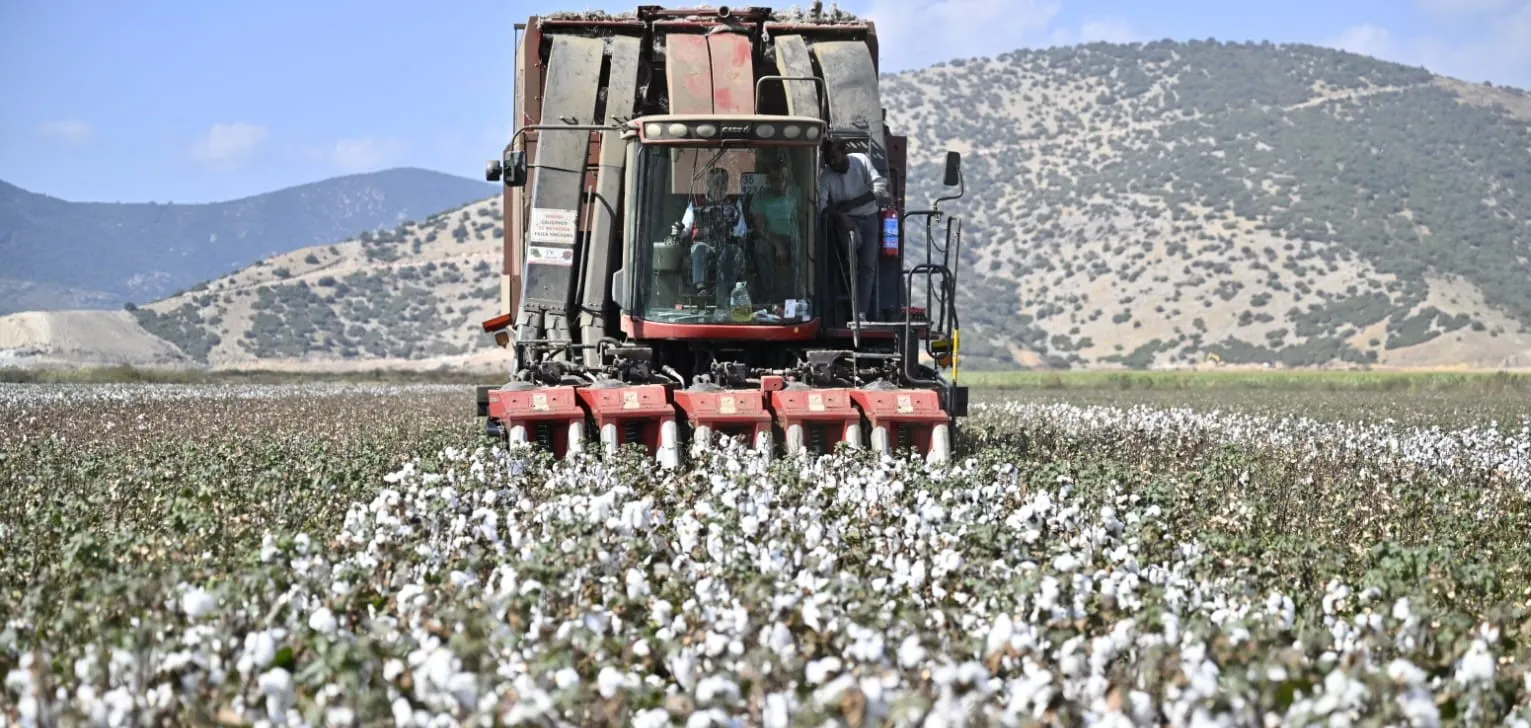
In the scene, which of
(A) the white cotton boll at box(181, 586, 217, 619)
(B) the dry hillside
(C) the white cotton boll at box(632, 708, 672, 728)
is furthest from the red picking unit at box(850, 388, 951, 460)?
(B) the dry hillside

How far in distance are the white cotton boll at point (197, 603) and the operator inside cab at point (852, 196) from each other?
10015 millimetres

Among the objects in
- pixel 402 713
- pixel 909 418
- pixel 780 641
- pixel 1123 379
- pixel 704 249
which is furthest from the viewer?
pixel 1123 379

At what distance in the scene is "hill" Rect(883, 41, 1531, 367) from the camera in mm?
87000

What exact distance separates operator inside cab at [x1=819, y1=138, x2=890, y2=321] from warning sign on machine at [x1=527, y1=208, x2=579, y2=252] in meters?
2.22

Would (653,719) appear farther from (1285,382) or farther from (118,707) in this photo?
(1285,382)

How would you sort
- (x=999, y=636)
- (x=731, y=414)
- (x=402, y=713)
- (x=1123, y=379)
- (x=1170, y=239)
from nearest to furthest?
(x=402, y=713) < (x=999, y=636) < (x=731, y=414) < (x=1123, y=379) < (x=1170, y=239)

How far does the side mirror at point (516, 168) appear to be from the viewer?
15141 millimetres

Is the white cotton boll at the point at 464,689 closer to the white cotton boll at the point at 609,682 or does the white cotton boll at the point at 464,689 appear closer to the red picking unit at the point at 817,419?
the white cotton boll at the point at 609,682

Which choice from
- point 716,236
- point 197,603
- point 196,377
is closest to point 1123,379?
point 196,377

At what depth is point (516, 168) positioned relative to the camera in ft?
49.8

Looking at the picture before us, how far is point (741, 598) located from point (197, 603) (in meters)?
1.90

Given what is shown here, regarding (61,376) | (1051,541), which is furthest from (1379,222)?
(1051,541)

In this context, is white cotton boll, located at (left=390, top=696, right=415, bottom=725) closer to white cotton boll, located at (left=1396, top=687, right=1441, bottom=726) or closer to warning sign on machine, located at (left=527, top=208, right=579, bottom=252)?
white cotton boll, located at (left=1396, top=687, right=1441, bottom=726)

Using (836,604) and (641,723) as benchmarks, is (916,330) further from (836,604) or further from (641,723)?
(641,723)
